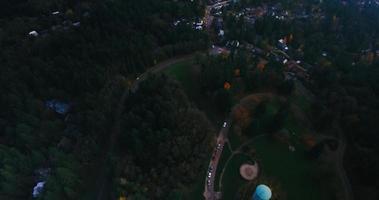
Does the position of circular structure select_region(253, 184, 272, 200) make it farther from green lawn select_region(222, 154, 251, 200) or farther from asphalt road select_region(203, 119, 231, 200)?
asphalt road select_region(203, 119, 231, 200)

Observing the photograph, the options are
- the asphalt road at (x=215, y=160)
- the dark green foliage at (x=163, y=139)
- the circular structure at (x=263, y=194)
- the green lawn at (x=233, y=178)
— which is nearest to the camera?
the circular structure at (x=263, y=194)

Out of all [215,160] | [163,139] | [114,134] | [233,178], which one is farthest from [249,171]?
[114,134]

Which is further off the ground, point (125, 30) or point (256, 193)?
point (125, 30)

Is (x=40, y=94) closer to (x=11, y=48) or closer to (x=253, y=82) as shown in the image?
(x=11, y=48)

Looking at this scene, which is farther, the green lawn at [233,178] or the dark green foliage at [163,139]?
the green lawn at [233,178]

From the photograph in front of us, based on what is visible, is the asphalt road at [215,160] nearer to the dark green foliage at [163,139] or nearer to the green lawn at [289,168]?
the dark green foliage at [163,139]

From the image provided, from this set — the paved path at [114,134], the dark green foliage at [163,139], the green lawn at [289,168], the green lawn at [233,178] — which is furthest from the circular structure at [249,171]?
the paved path at [114,134]

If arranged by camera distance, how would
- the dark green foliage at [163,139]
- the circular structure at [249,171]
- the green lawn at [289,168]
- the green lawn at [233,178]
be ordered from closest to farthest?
the dark green foliage at [163,139] → the green lawn at [289,168] → the green lawn at [233,178] → the circular structure at [249,171]

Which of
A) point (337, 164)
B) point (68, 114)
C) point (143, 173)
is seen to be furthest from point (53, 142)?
point (337, 164)
